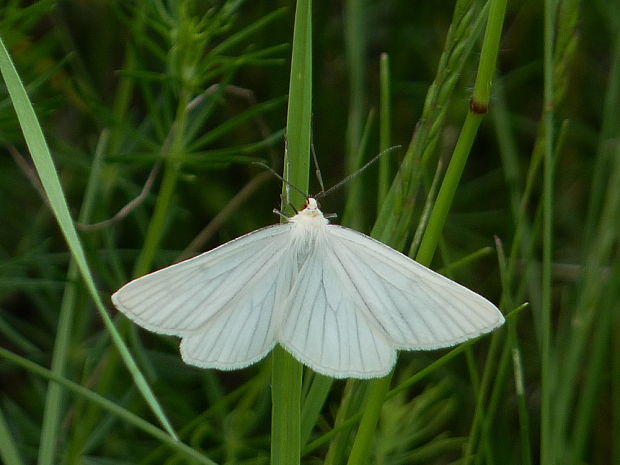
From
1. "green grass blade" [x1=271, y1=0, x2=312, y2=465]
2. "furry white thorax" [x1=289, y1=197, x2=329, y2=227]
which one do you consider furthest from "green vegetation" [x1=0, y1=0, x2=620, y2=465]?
"furry white thorax" [x1=289, y1=197, x2=329, y2=227]

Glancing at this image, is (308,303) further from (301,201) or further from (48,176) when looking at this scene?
(48,176)

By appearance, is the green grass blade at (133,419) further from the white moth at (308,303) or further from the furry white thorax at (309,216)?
the furry white thorax at (309,216)

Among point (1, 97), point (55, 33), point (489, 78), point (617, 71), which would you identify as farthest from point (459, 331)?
point (55, 33)

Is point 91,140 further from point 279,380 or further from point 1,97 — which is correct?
point 279,380

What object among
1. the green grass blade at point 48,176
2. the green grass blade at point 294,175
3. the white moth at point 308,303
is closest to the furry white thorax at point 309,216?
the white moth at point 308,303

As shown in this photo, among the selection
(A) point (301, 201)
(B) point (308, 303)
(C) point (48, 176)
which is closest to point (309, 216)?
(A) point (301, 201)

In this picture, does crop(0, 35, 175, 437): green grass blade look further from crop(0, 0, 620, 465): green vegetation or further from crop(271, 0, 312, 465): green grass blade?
crop(271, 0, 312, 465): green grass blade
